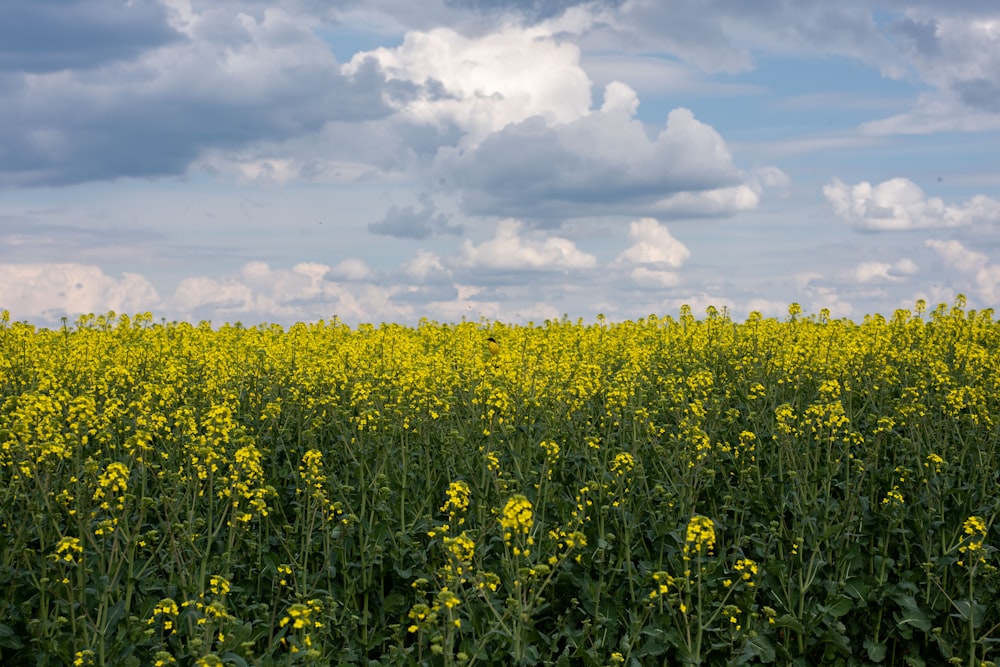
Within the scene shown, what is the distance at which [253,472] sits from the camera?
301 inches

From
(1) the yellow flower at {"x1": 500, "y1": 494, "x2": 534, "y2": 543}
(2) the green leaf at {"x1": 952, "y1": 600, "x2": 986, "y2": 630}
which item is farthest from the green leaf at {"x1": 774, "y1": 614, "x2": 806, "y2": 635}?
(1) the yellow flower at {"x1": 500, "y1": 494, "x2": 534, "y2": 543}

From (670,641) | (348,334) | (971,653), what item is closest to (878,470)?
(971,653)

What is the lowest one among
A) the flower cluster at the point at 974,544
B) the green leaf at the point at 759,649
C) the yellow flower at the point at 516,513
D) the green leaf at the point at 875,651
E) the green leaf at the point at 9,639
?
the green leaf at the point at 875,651

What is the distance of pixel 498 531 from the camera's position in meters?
8.71

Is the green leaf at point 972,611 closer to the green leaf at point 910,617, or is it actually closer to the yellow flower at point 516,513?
Answer: the green leaf at point 910,617

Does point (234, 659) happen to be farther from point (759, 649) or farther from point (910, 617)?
point (910, 617)

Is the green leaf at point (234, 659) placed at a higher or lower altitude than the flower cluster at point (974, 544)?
lower

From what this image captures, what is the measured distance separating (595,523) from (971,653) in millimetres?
3489

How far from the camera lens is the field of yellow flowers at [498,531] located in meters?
7.26

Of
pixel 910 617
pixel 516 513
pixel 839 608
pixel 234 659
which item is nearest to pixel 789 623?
pixel 839 608

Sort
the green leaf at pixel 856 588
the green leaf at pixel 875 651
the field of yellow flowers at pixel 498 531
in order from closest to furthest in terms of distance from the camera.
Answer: the field of yellow flowers at pixel 498 531 < the green leaf at pixel 875 651 < the green leaf at pixel 856 588

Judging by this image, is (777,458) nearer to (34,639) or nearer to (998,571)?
(998,571)

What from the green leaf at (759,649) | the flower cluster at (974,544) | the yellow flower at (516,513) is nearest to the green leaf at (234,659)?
the yellow flower at (516,513)

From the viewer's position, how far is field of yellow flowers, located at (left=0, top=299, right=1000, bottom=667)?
7.26 meters
